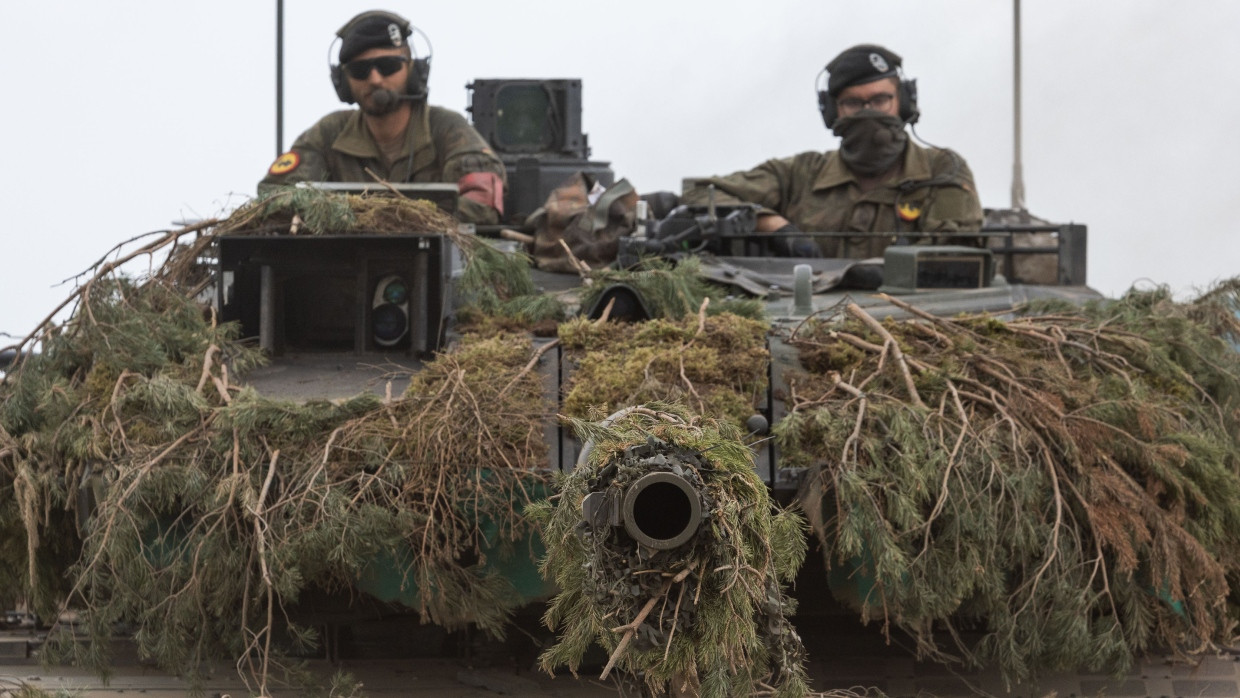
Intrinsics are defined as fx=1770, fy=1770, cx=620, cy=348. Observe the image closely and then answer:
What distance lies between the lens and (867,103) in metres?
10.4

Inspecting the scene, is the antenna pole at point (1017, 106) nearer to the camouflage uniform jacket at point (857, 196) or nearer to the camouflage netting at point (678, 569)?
the camouflage uniform jacket at point (857, 196)

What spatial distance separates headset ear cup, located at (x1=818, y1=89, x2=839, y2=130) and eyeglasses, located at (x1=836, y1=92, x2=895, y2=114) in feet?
0.24

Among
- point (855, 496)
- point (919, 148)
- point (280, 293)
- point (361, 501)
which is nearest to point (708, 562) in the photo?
point (855, 496)

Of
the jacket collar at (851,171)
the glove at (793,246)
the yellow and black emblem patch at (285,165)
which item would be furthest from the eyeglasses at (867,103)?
the yellow and black emblem patch at (285,165)

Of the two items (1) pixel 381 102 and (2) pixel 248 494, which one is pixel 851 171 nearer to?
(1) pixel 381 102

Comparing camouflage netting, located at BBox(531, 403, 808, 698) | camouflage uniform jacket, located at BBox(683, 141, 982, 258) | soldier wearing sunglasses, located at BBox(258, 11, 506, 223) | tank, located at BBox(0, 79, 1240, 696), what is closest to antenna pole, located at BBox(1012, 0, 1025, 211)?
camouflage uniform jacket, located at BBox(683, 141, 982, 258)

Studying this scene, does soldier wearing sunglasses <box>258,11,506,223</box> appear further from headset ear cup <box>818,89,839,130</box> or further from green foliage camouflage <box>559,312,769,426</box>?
green foliage camouflage <box>559,312,769,426</box>

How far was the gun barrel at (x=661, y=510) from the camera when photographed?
4031mm

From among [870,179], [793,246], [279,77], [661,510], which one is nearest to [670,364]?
[661,510]

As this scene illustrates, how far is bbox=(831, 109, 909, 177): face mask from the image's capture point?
10.3 metres

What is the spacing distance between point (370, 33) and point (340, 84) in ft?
1.28

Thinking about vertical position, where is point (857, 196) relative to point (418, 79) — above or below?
below

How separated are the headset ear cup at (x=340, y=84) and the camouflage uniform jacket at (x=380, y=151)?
150 millimetres

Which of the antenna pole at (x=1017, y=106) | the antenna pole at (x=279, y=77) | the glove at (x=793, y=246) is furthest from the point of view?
the antenna pole at (x=1017, y=106)
